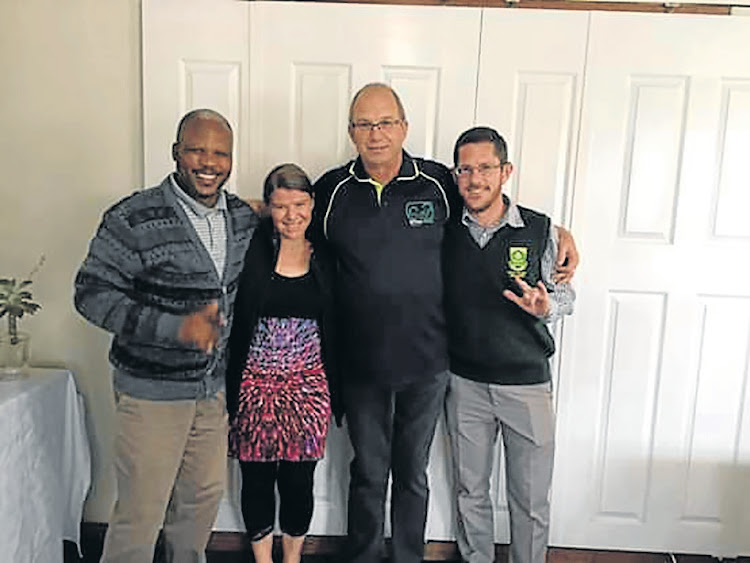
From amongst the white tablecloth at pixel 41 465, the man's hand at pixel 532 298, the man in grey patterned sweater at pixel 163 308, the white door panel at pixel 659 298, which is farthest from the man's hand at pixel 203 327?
the white door panel at pixel 659 298

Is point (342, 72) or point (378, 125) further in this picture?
point (342, 72)

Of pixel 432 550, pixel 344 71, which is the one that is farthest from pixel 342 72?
pixel 432 550

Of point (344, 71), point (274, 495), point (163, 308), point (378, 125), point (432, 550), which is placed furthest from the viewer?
point (432, 550)

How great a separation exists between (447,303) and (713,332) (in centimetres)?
91

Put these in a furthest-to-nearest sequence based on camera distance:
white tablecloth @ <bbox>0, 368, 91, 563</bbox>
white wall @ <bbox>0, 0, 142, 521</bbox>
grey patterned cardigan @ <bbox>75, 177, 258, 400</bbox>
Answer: white wall @ <bbox>0, 0, 142, 521</bbox>
white tablecloth @ <bbox>0, 368, 91, 563</bbox>
grey patterned cardigan @ <bbox>75, 177, 258, 400</bbox>

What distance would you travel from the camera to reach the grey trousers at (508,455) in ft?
6.98

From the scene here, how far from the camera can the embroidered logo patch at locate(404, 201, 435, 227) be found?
2061mm

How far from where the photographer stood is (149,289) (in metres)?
1.82

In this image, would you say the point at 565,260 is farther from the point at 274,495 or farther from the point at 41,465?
the point at 41,465

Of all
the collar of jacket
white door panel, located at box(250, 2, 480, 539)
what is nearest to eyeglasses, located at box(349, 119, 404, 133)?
the collar of jacket

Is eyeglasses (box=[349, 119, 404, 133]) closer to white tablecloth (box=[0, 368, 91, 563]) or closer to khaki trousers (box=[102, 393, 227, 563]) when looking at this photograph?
khaki trousers (box=[102, 393, 227, 563])

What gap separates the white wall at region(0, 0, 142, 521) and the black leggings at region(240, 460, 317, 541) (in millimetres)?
613

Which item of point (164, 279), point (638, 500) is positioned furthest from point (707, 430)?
point (164, 279)

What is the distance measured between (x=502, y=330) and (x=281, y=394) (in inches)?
25.3
